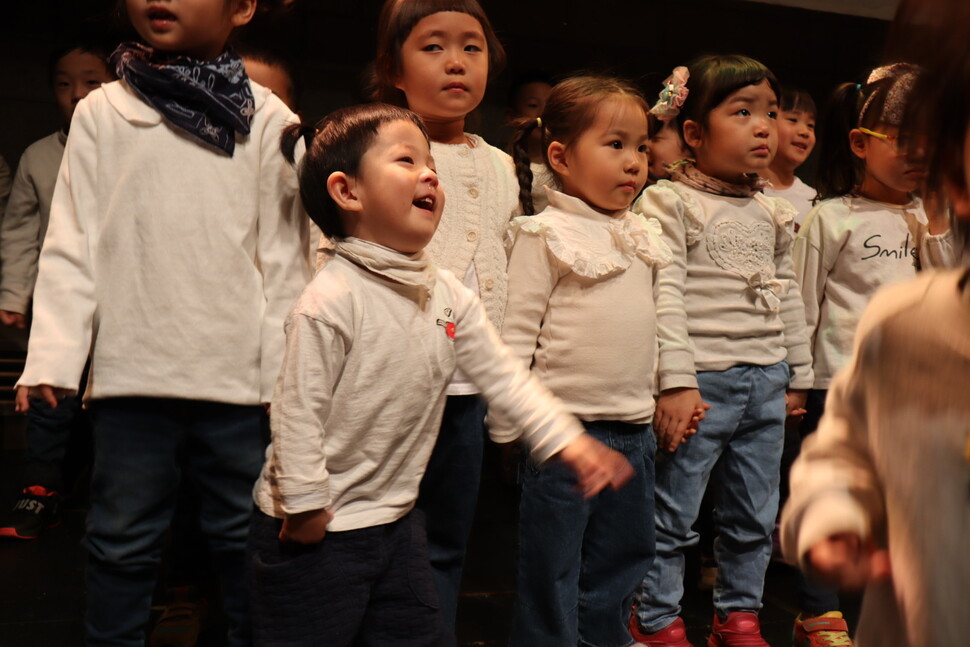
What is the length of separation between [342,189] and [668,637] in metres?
1.28

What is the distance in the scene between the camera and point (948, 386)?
0.91m

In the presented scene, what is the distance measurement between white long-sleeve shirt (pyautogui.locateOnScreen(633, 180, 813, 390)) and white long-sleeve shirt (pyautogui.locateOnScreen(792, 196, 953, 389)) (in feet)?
0.89

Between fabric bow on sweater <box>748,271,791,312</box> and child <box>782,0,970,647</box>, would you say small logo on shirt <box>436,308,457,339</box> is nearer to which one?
child <box>782,0,970,647</box>

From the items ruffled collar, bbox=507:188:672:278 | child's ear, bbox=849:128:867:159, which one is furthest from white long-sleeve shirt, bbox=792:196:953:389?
ruffled collar, bbox=507:188:672:278

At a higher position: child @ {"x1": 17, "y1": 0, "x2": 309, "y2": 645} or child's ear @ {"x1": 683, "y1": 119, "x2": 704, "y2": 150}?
Result: child's ear @ {"x1": 683, "y1": 119, "x2": 704, "y2": 150}

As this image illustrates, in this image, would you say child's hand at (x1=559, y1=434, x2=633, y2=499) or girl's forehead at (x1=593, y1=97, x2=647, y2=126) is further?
girl's forehead at (x1=593, y1=97, x2=647, y2=126)

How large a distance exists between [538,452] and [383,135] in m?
0.59

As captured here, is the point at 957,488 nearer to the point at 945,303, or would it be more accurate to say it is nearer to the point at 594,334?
the point at 945,303

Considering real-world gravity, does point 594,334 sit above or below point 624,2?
below

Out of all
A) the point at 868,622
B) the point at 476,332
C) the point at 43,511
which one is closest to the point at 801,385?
the point at 476,332

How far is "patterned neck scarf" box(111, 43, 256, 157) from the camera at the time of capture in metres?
1.75

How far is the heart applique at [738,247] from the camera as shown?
232 centimetres

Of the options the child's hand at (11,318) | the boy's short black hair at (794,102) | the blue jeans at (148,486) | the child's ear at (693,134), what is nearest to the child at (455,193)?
the blue jeans at (148,486)

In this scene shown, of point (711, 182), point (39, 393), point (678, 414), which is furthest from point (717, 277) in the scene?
point (39, 393)
